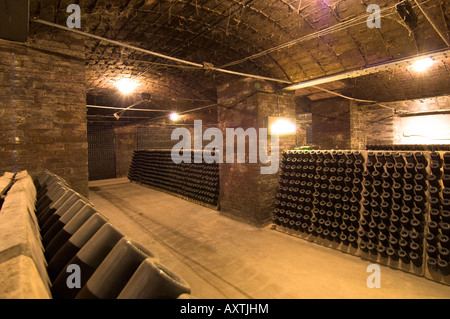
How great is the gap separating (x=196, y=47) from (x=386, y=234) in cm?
486

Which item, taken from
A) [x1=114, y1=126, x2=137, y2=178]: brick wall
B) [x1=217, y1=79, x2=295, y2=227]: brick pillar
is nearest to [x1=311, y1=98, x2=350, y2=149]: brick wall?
[x1=217, y1=79, x2=295, y2=227]: brick pillar

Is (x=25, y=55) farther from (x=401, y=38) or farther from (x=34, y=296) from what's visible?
(x=401, y=38)

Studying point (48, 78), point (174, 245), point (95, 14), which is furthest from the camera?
point (174, 245)

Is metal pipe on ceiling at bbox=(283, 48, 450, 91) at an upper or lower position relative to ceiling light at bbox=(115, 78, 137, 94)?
lower

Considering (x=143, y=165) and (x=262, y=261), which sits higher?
(x=143, y=165)

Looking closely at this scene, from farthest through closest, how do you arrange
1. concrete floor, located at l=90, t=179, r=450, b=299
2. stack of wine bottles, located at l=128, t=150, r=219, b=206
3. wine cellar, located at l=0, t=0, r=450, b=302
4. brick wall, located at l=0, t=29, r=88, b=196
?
stack of wine bottles, located at l=128, t=150, r=219, b=206, brick wall, located at l=0, t=29, r=88, b=196, concrete floor, located at l=90, t=179, r=450, b=299, wine cellar, located at l=0, t=0, r=450, b=302

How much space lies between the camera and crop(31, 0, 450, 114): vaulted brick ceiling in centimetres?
344

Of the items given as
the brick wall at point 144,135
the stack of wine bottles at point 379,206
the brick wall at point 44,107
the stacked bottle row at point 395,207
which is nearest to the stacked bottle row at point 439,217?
the stack of wine bottles at point 379,206

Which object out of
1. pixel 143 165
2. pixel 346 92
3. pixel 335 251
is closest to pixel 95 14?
pixel 335 251

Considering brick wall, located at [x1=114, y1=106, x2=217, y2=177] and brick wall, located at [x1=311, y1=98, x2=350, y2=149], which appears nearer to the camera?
brick wall, located at [x1=311, y1=98, x2=350, y2=149]

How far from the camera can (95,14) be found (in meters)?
3.49

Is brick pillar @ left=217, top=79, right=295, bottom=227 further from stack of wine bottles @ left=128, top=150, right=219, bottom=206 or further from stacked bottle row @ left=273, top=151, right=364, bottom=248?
stack of wine bottles @ left=128, top=150, right=219, bottom=206

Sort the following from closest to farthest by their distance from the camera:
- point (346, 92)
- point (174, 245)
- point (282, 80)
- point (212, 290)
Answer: point (212, 290), point (174, 245), point (282, 80), point (346, 92)

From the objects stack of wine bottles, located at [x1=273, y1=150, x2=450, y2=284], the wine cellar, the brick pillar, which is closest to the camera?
the wine cellar
